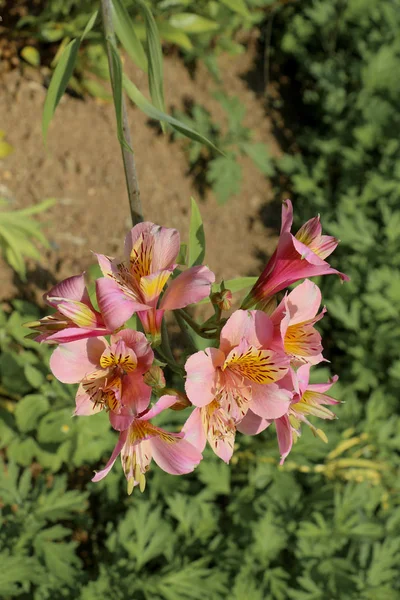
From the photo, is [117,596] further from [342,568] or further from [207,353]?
[207,353]

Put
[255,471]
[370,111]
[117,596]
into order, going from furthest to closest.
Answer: [370,111] → [255,471] → [117,596]

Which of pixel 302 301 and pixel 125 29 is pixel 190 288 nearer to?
pixel 302 301

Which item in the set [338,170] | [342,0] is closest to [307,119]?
[338,170]

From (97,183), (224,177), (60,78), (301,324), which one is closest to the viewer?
(301,324)

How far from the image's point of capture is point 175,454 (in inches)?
36.0

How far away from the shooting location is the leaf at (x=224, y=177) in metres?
3.07

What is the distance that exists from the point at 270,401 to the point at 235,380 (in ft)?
0.19

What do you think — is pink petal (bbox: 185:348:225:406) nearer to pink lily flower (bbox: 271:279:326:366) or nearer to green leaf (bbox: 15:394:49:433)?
pink lily flower (bbox: 271:279:326:366)

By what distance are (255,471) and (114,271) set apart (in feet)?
4.58

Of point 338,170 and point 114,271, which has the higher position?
point 114,271

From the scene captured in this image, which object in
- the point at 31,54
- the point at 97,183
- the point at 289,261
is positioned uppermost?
the point at 289,261

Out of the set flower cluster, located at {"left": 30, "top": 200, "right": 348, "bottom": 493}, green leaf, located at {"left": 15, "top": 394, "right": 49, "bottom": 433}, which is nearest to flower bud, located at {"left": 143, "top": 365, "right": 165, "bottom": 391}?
flower cluster, located at {"left": 30, "top": 200, "right": 348, "bottom": 493}

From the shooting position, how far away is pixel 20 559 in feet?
5.04

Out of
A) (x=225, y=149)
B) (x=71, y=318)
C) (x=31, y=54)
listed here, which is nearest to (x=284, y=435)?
(x=71, y=318)
